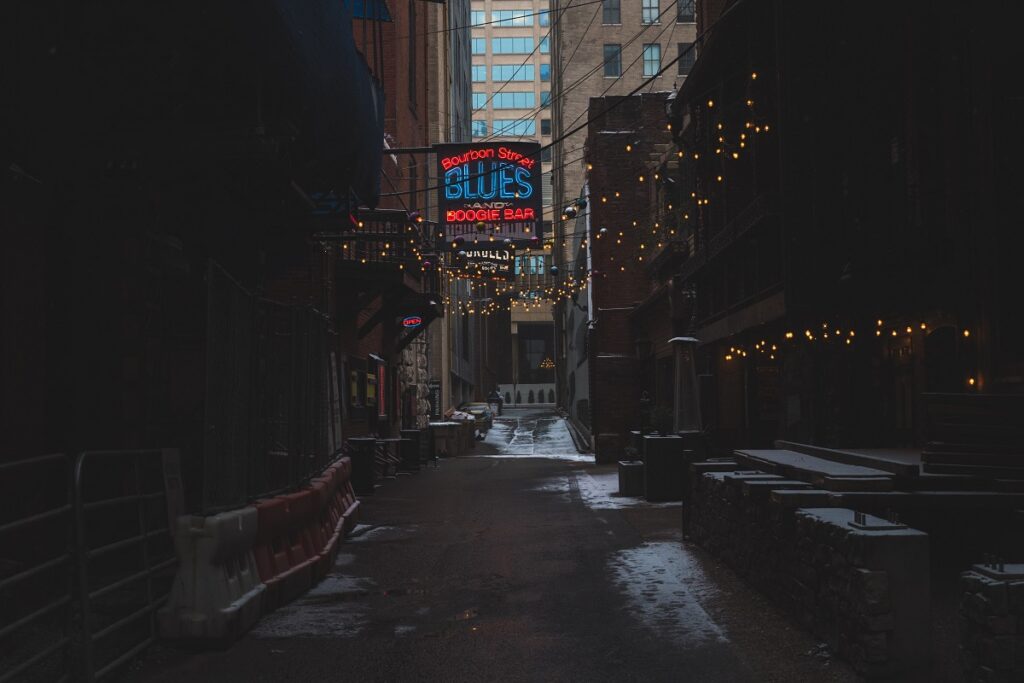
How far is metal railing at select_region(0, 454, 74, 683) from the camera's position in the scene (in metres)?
5.67

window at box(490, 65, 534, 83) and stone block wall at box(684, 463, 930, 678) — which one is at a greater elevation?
window at box(490, 65, 534, 83)

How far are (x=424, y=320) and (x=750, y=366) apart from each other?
42.9 feet

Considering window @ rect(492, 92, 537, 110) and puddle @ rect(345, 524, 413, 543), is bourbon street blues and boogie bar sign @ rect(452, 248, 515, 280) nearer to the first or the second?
puddle @ rect(345, 524, 413, 543)

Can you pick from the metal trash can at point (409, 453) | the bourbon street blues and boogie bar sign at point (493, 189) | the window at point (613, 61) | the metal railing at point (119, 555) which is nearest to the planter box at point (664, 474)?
the bourbon street blues and boogie bar sign at point (493, 189)

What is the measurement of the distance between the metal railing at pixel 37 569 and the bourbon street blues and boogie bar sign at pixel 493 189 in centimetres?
1616

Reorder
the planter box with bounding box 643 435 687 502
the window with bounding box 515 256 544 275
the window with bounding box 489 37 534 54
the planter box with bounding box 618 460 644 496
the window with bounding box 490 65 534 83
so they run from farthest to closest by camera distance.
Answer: the window with bounding box 490 65 534 83 < the window with bounding box 489 37 534 54 < the window with bounding box 515 256 544 275 < the planter box with bounding box 618 460 644 496 < the planter box with bounding box 643 435 687 502

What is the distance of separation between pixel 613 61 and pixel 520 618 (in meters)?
61.9

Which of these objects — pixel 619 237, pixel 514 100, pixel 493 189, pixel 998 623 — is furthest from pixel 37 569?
pixel 514 100

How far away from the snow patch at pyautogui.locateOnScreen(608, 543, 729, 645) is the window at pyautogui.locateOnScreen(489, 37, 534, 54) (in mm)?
115571

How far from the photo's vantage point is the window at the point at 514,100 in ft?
400

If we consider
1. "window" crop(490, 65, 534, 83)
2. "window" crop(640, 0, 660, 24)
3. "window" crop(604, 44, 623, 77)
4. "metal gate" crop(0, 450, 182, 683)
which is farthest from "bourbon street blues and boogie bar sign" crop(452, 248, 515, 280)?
"window" crop(490, 65, 534, 83)

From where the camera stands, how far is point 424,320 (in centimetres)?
3188

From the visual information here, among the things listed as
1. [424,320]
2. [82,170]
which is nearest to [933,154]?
[82,170]

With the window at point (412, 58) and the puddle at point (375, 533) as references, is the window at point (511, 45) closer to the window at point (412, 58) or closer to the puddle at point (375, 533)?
the window at point (412, 58)
